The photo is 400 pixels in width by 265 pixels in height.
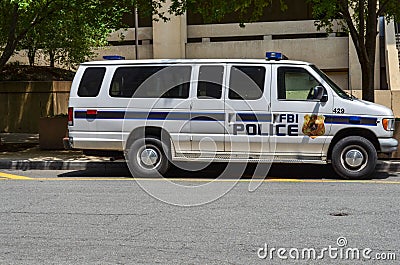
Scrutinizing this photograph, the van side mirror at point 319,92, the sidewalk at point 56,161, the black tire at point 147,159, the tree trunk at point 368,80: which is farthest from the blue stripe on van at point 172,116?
the tree trunk at point 368,80

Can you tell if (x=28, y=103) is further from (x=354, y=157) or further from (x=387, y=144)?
(x=387, y=144)

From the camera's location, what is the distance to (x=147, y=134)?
454 inches

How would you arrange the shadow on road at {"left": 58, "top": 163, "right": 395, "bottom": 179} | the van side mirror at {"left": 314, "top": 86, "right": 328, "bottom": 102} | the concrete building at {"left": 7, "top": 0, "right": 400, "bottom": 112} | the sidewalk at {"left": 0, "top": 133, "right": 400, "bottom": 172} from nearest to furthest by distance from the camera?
the van side mirror at {"left": 314, "top": 86, "right": 328, "bottom": 102}
the shadow on road at {"left": 58, "top": 163, "right": 395, "bottom": 179}
the sidewalk at {"left": 0, "top": 133, "right": 400, "bottom": 172}
the concrete building at {"left": 7, "top": 0, "right": 400, "bottom": 112}

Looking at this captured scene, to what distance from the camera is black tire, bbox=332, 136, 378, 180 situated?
10.9 m

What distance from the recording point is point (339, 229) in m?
7.33

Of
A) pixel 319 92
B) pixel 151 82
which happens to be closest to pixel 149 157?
pixel 151 82

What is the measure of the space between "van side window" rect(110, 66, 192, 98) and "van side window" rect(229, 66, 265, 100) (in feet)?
2.75

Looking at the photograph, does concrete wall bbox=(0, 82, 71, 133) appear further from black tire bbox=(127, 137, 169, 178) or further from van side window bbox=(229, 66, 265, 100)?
van side window bbox=(229, 66, 265, 100)

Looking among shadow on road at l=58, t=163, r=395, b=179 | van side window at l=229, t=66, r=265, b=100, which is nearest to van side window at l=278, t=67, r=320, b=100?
van side window at l=229, t=66, r=265, b=100

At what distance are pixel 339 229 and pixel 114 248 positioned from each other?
2.73m

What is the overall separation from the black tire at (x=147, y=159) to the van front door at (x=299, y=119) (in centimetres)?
213

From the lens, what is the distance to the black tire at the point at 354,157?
10927mm

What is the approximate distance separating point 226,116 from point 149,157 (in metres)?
1.68

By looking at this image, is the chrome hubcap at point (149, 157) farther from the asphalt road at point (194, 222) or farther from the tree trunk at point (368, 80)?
the tree trunk at point (368, 80)
